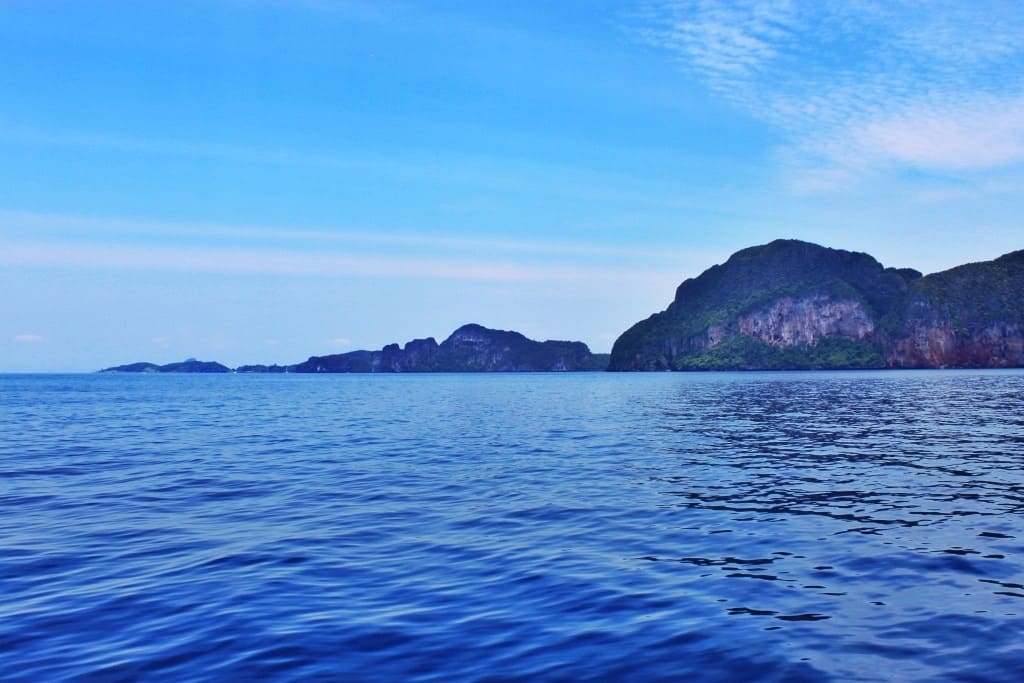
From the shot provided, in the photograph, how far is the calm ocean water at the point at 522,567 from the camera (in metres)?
11.6

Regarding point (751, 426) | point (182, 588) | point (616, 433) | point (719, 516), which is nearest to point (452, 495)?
point (719, 516)

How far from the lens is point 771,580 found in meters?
15.8

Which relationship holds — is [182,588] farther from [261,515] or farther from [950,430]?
[950,430]

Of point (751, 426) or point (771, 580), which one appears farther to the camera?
point (751, 426)

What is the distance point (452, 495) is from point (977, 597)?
17922 millimetres

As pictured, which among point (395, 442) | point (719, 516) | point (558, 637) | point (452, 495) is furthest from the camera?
point (395, 442)

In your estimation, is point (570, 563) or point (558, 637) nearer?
point (558, 637)

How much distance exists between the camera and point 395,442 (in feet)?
165

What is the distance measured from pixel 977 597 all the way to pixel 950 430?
42.3 metres

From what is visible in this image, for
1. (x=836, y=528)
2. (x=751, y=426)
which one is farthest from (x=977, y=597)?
(x=751, y=426)

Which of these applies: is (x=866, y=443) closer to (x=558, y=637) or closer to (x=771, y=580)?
(x=771, y=580)

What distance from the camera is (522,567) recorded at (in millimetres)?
17219

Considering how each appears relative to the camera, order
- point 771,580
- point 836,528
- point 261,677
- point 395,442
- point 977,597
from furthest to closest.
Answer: point 395,442 → point 836,528 → point 771,580 → point 977,597 → point 261,677

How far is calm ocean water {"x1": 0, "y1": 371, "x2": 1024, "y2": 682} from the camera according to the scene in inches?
455
